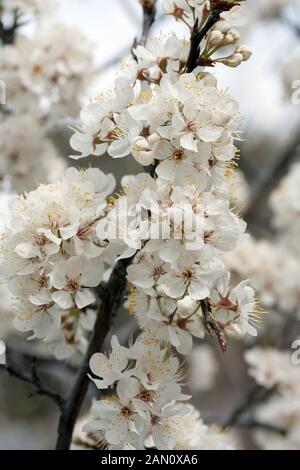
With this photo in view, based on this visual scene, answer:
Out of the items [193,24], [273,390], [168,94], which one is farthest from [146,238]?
[273,390]

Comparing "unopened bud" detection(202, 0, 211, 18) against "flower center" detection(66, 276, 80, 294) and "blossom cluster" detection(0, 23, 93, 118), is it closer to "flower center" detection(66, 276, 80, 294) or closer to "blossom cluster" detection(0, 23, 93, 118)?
"flower center" detection(66, 276, 80, 294)

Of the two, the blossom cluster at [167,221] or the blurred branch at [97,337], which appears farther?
→ the blurred branch at [97,337]

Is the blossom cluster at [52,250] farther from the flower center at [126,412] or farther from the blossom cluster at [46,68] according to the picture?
the blossom cluster at [46,68]

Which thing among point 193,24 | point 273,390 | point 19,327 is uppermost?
point 193,24

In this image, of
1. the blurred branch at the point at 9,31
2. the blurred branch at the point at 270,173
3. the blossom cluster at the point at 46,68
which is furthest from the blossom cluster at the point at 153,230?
the blurred branch at the point at 270,173

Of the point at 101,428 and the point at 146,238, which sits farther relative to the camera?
the point at 101,428
